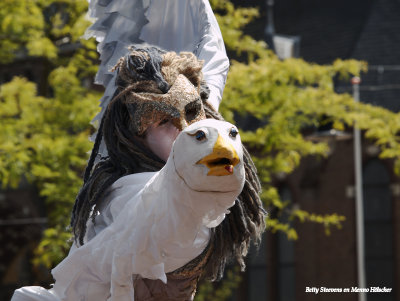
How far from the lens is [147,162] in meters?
3.36

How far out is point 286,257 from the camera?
25641 millimetres

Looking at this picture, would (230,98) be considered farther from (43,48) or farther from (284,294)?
(284,294)

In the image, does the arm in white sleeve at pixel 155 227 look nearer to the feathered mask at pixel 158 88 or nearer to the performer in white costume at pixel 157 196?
the performer in white costume at pixel 157 196

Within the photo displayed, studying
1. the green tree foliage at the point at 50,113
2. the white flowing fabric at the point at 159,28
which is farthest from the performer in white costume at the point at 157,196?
the green tree foliage at the point at 50,113

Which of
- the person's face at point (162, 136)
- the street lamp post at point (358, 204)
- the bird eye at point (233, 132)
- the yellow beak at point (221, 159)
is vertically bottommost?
the yellow beak at point (221, 159)

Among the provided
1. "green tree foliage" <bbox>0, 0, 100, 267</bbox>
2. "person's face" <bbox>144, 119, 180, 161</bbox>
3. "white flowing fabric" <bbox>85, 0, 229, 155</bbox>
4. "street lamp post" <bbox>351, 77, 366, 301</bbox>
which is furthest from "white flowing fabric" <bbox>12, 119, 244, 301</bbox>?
"street lamp post" <bbox>351, 77, 366, 301</bbox>

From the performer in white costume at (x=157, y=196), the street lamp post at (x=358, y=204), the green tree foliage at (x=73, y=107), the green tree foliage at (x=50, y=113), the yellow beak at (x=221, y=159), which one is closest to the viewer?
the yellow beak at (x=221, y=159)

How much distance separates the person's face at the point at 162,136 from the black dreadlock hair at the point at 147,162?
29 millimetres

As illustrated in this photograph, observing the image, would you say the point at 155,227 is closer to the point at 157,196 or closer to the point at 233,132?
the point at 157,196

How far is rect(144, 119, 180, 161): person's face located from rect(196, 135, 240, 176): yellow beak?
1.98 ft

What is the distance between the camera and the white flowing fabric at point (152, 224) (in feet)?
8.98

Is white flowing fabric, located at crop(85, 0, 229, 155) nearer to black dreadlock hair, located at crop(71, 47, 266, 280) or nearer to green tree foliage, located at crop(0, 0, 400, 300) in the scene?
black dreadlock hair, located at crop(71, 47, 266, 280)

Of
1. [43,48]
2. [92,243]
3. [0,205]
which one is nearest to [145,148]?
[92,243]

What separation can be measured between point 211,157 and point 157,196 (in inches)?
13.8
